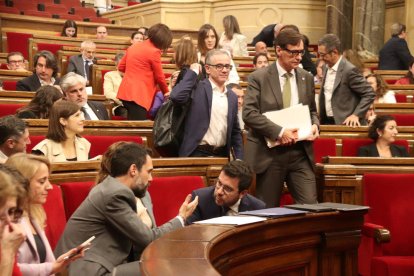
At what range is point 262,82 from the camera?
4.02 metres

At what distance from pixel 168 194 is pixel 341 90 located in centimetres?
180

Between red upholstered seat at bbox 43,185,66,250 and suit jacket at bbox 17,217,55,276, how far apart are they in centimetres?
34

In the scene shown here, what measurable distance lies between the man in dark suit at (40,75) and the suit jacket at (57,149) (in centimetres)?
188

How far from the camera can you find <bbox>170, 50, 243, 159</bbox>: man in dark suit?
4246 millimetres

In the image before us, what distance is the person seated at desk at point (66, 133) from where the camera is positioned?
4078 mm

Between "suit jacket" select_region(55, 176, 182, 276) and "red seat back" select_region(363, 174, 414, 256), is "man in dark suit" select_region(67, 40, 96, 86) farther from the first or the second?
"suit jacket" select_region(55, 176, 182, 276)

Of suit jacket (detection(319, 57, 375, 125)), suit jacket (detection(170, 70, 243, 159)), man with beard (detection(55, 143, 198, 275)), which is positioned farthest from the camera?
suit jacket (detection(319, 57, 375, 125))

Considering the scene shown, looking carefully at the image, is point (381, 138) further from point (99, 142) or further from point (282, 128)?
point (99, 142)

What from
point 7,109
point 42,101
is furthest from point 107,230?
point 7,109

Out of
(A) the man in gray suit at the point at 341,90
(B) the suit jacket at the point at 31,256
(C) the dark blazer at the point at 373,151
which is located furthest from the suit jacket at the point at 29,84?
(B) the suit jacket at the point at 31,256

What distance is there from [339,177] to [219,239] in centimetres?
151

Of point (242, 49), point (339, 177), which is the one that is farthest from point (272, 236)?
point (242, 49)

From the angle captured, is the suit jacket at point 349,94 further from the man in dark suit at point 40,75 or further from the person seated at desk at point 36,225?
the person seated at desk at point 36,225

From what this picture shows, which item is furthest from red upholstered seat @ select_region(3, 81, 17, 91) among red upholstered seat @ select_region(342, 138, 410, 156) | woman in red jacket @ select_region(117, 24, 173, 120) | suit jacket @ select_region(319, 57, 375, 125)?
red upholstered seat @ select_region(342, 138, 410, 156)
